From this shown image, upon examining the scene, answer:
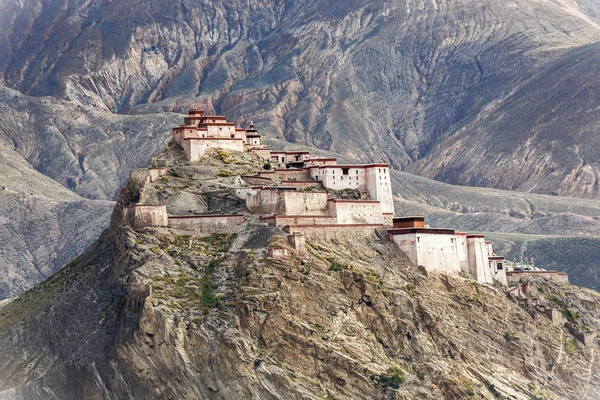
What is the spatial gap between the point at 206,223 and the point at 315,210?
8574mm

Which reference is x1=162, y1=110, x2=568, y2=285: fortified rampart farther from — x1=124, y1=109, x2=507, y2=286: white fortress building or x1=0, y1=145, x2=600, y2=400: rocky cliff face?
x1=0, y1=145, x2=600, y2=400: rocky cliff face

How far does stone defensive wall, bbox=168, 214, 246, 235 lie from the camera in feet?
336

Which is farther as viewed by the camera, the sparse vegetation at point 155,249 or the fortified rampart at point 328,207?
the fortified rampart at point 328,207

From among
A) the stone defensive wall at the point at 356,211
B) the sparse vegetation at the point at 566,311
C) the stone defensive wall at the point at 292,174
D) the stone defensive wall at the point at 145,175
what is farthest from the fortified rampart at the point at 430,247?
the stone defensive wall at the point at 145,175

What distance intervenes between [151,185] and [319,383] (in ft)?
79.7

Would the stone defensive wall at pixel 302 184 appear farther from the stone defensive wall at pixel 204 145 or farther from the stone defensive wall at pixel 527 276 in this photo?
the stone defensive wall at pixel 527 276

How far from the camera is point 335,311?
3782 inches

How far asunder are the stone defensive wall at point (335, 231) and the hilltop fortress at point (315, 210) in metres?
0.07

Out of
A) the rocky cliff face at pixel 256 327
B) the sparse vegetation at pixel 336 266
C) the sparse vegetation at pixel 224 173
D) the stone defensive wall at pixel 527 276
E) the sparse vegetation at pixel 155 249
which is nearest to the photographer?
the rocky cliff face at pixel 256 327

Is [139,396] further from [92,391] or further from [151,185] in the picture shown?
[151,185]

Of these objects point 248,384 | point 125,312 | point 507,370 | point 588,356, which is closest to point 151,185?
point 125,312

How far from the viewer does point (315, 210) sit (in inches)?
4141

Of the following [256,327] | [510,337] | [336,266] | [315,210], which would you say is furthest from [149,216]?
[510,337]

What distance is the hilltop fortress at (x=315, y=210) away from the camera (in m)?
102
